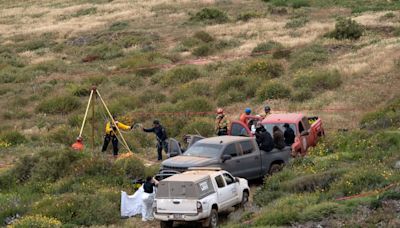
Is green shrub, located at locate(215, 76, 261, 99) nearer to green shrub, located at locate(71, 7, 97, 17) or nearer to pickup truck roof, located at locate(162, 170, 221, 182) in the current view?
pickup truck roof, located at locate(162, 170, 221, 182)

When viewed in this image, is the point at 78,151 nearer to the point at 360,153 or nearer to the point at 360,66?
the point at 360,153

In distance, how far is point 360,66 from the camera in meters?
33.3

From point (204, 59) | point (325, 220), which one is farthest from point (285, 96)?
point (325, 220)

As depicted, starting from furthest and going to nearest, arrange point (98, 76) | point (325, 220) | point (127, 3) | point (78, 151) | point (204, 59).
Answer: point (127, 3) → point (204, 59) → point (98, 76) → point (78, 151) → point (325, 220)

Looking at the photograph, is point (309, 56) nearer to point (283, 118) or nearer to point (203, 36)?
point (203, 36)

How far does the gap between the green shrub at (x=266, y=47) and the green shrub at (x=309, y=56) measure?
219 cm

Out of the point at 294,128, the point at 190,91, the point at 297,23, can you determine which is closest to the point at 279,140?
the point at 294,128

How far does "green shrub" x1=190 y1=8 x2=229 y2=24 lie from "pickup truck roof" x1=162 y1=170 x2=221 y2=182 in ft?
128

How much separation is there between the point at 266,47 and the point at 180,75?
23.6 ft

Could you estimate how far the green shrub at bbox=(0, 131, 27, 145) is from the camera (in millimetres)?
26859

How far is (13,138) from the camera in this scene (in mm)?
26922

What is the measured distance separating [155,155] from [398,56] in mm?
15302

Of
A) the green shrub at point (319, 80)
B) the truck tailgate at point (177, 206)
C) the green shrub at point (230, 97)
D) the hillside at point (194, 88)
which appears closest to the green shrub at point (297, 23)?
the hillside at point (194, 88)

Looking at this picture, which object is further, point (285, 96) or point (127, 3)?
point (127, 3)
